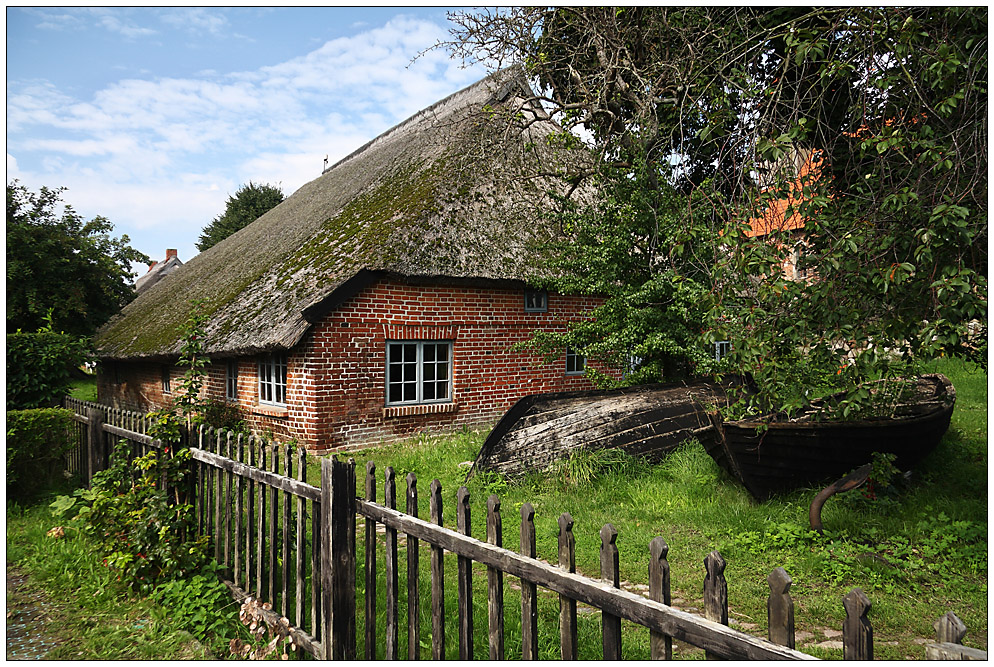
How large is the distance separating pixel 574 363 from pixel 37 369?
8837mm

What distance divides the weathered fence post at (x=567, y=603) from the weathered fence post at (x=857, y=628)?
35.7 inches

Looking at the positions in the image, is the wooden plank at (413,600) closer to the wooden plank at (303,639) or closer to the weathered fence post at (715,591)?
the wooden plank at (303,639)

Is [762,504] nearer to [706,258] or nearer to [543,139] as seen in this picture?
[706,258]

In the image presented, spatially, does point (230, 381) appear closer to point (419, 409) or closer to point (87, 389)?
point (419, 409)

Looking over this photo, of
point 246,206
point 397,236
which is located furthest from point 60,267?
point 246,206

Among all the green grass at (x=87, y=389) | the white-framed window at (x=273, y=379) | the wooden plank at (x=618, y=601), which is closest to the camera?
the wooden plank at (x=618, y=601)

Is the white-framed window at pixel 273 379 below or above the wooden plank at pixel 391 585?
above

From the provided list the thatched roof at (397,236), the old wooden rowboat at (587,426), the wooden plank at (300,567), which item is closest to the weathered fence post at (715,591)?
the wooden plank at (300,567)

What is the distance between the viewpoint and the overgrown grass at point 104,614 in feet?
12.3

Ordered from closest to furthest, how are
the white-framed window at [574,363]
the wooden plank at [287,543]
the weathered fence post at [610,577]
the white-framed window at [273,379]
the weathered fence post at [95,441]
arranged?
the weathered fence post at [610,577], the wooden plank at [287,543], the weathered fence post at [95,441], the white-framed window at [273,379], the white-framed window at [574,363]

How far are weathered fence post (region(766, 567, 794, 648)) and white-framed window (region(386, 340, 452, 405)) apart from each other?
9.04 meters

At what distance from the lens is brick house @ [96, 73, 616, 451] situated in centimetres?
990

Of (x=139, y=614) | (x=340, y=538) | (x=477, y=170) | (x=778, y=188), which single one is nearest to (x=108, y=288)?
(x=477, y=170)

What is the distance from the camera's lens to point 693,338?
327 inches
